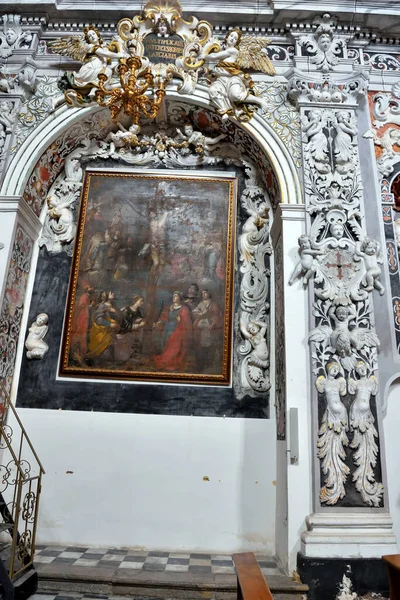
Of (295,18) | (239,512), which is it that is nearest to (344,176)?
(295,18)

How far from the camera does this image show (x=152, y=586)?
4.45 meters

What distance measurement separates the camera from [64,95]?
632cm

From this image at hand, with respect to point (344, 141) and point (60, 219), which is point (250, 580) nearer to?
point (344, 141)

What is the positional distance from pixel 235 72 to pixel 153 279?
9.86 ft

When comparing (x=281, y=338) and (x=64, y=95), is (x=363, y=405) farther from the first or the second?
(x=64, y=95)

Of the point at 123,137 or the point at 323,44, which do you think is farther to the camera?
the point at 123,137

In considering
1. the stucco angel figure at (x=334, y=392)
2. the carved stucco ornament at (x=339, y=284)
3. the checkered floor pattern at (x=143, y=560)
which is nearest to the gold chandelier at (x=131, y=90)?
the carved stucco ornament at (x=339, y=284)

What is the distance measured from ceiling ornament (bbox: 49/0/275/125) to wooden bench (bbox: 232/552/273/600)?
5.24 meters

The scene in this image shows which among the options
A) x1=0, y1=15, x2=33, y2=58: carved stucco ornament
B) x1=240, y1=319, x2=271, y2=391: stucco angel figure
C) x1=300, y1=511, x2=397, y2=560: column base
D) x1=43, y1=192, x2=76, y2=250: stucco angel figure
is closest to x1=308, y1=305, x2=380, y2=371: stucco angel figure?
x1=240, y1=319, x2=271, y2=391: stucco angel figure

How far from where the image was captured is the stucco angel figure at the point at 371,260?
5.46 metres

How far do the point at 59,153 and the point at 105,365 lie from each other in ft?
10.1

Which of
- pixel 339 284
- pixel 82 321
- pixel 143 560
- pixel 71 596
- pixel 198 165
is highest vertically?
pixel 198 165

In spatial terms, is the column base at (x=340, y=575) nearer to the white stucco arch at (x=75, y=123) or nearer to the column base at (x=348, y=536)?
the column base at (x=348, y=536)

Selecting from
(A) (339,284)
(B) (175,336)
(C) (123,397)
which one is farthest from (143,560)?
(A) (339,284)
